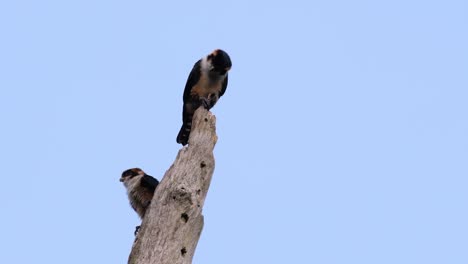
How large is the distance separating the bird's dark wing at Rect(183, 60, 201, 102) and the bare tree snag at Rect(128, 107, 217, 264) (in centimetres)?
335

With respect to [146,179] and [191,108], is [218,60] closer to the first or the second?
[191,108]

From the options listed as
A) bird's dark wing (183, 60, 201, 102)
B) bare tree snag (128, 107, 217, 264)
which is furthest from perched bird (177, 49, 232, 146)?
bare tree snag (128, 107, 217, 264)

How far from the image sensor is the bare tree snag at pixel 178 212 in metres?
5.96

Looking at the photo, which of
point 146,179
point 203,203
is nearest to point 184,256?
point 203,203

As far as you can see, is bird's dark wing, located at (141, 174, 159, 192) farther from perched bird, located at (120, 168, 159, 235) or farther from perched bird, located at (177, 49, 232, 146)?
perched bird, located at (177, 49, 232, 146)

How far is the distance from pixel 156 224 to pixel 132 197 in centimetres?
225

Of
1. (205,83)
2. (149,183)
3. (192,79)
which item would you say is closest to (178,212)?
(149,183)

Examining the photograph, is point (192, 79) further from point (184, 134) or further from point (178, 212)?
point (178, 212)

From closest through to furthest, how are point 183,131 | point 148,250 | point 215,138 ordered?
1. point 148,250
2. point 215,138
3. point 183,131

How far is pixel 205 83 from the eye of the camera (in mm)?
10125

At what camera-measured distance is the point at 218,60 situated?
9.99 m

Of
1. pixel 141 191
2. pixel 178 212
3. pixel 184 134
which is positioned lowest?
pixel 178 212

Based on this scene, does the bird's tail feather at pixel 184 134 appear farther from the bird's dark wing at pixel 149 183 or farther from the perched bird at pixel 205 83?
the bird's dark wing at pixel 149 183

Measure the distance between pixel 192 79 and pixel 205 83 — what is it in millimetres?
213
